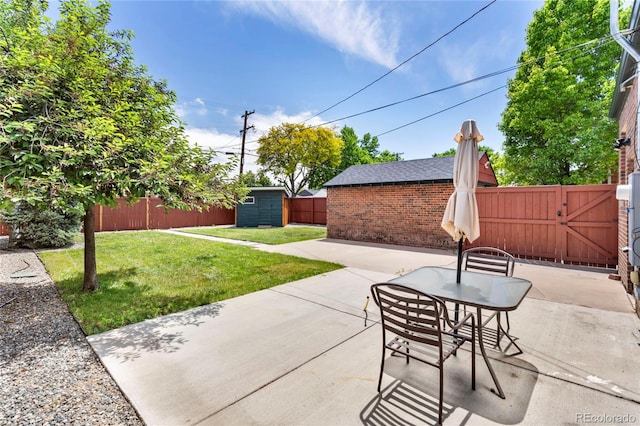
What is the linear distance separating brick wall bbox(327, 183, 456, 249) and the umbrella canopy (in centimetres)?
691

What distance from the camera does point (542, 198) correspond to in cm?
795

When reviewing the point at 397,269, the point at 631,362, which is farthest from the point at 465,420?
the point at 397,269

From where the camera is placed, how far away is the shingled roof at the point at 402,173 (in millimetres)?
10289

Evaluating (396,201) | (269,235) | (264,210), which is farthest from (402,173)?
(264,210)

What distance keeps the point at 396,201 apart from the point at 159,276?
8.31 m

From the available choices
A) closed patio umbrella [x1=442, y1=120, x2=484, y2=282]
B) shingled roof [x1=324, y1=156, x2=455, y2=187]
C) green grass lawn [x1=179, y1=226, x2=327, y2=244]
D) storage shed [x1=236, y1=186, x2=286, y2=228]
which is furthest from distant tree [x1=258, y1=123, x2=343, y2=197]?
closed patio umbrella [x1=442, y1=120, x2=484, y2=282]

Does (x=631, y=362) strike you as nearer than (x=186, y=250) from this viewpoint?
Yes

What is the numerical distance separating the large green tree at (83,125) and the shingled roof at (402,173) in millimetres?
7601

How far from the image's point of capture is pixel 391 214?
11.2m

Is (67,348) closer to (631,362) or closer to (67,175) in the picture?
(67,175)

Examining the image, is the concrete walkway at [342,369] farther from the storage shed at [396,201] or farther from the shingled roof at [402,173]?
the shingled roof at [402,173]

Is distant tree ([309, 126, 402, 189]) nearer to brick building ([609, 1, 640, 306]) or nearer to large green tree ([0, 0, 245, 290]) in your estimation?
brick building ([609, 1, 640, 306])

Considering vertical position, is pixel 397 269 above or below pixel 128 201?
below

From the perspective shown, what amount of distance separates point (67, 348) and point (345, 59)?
483 inches
